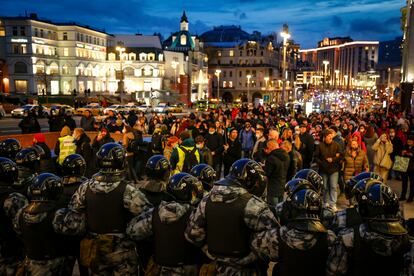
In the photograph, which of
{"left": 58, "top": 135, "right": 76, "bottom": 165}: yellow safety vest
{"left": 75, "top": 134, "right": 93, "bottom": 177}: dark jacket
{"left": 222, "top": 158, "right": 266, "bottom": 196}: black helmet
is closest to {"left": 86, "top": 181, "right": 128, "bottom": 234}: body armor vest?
{"left": 222, "top": 158, "right": 266, "bottom": 196}: black helmet

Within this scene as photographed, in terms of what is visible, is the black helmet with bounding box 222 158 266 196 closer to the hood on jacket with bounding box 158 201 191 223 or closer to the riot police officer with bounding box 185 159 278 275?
the riot police officer with bounding box 185 159 278 275

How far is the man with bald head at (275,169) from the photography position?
28.4 feet

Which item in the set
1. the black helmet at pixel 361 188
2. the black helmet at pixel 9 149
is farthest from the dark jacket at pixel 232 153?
the black helmet at pixel 361 188

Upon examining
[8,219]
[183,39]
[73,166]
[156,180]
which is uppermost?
[183,39]

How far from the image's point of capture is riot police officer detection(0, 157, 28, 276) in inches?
197

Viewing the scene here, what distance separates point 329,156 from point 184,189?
6.48 meters

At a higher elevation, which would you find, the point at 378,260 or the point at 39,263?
the point at 378,260

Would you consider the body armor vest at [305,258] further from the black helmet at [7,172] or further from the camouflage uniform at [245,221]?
the black helmet at [7,172]

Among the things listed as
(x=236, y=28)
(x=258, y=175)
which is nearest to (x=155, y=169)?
(x=258, y=175)

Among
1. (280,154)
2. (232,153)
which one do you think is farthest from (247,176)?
(232,153)

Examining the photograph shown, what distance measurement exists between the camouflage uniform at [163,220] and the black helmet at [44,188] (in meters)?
0.96

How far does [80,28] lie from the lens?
77.5m

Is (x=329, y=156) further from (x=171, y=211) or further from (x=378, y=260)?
(x=378, y=260)

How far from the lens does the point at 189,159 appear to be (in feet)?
29.4
